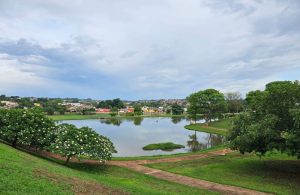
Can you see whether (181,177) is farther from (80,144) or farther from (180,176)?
(80,144)

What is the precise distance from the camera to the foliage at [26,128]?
2300 cm

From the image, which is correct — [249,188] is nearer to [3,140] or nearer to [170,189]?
[170,189]

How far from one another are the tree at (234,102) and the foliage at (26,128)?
275ft

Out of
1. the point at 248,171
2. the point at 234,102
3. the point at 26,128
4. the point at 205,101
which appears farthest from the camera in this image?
the point at 234,102

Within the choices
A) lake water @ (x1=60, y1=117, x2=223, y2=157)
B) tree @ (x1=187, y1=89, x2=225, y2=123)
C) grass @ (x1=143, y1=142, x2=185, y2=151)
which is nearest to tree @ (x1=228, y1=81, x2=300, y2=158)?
lake water @ (x1=60, y1=117, x2=223, y2=157)

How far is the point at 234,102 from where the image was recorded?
104562 millimetres

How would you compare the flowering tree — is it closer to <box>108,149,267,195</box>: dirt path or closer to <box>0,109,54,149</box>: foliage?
<box>0,109,54,149</box>: foliage

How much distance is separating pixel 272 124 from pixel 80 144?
41.5 feet

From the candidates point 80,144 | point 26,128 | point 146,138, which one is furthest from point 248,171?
point 146,138

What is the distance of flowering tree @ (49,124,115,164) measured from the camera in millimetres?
20141

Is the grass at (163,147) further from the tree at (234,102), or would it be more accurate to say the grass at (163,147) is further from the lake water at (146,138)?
the tree at (234,102)

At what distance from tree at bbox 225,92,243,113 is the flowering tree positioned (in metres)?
84.7

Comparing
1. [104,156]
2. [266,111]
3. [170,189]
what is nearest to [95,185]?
[170,189]

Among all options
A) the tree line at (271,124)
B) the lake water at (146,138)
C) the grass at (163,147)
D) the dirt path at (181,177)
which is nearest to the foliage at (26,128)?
the dirt path at (181,177)
